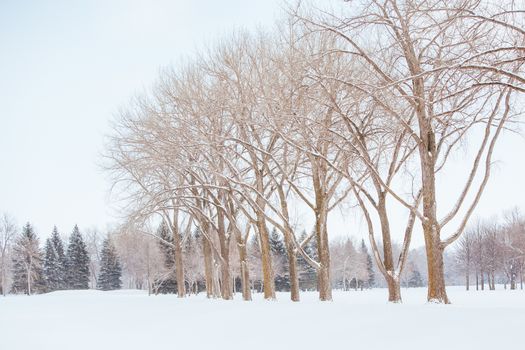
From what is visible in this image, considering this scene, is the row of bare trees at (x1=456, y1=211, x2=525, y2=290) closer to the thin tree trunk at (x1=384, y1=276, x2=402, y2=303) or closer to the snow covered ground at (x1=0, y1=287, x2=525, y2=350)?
the thin tree trunk at (x1=384, y1=276, x2=402, y2=303)

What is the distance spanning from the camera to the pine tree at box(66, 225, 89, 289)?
67.6 meters

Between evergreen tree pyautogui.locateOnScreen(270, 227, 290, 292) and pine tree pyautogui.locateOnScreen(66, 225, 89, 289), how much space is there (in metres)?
27.2

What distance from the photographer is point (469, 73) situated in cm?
773

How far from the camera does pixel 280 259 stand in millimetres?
63406

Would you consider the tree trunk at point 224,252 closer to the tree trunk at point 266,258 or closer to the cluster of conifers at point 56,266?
the tree trunk at point 266,258

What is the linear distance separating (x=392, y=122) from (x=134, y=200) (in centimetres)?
1030

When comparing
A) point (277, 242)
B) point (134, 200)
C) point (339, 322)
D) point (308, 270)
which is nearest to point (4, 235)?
point (277, 242)

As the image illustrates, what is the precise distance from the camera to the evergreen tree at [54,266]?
2611 inches

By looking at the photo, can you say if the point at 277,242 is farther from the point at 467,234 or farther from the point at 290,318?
the point at 290,318

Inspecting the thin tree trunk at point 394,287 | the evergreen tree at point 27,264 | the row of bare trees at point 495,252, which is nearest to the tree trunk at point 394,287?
the thin tree trunk at point 394,287

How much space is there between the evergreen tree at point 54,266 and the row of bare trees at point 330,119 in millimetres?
52151

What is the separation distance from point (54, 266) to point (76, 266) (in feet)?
9.45

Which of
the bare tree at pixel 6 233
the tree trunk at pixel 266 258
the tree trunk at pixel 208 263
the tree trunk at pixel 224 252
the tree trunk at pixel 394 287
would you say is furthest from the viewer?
the bare tree at pixel 6 233

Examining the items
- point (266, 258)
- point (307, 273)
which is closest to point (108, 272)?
point (307, 273)
